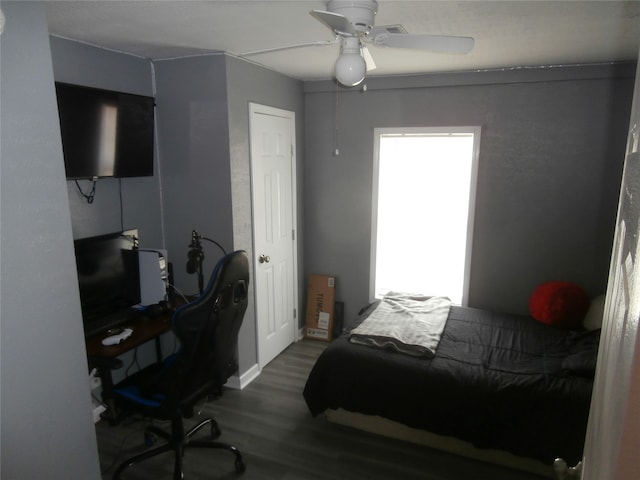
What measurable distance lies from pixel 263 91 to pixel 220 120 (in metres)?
0.58

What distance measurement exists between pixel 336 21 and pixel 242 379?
2.74 meters

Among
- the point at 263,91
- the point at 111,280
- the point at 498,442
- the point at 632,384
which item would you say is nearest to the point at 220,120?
the point at 263,91

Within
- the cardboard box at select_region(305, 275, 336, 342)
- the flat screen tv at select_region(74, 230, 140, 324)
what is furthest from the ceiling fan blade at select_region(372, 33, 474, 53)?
the cardboard box at select_region(305, 275, 336, 342)

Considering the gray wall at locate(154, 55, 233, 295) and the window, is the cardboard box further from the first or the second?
the gray wall at locate(154, 55, 233, 295)

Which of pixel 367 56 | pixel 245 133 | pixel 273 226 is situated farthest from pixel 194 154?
pixel 367 56

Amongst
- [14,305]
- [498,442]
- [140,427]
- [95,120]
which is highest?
[95,120]

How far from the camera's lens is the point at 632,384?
0.44m

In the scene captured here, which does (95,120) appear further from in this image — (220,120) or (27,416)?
(27,416)

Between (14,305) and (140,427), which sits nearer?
(14,305)

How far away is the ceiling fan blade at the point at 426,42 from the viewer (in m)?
1.81

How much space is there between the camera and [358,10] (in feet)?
5.71

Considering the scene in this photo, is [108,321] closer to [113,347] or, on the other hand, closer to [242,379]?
[113,347]

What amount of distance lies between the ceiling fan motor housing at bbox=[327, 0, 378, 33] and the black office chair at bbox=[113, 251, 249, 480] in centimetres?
126

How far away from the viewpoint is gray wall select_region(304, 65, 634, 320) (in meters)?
3.34
